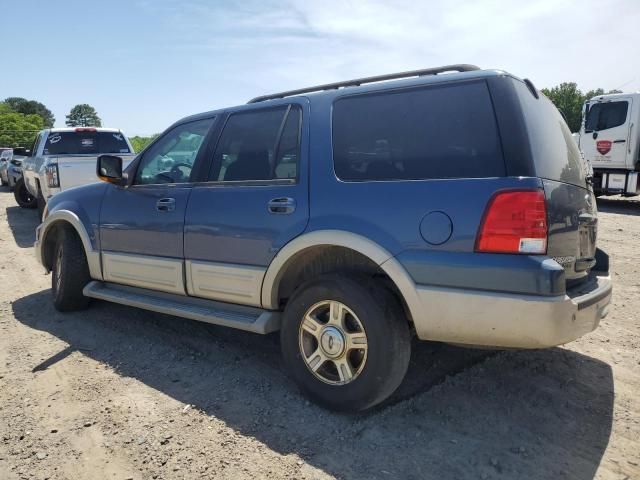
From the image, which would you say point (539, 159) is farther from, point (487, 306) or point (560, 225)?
point (487, 306)

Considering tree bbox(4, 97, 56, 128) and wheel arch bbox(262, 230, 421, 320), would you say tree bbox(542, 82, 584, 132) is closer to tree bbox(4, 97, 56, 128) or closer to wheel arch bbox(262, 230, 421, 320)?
wheel arch bbox(262, 230, 421, 320)

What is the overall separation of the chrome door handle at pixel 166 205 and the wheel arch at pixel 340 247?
111cm

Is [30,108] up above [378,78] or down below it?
above

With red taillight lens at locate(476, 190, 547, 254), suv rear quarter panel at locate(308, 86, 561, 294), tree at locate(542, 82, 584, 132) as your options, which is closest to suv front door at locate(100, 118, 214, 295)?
suv rear quarter panel at locate(308, 86, 561, 294)

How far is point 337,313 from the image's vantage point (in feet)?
9.89

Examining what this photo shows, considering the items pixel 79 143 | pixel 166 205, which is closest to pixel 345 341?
pixel 166 205

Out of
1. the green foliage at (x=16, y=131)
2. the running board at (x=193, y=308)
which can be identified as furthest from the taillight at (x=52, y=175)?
the green foliage at (x=16, y=131)

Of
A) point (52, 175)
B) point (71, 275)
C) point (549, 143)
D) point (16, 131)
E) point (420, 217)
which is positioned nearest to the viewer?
point (420, 217)

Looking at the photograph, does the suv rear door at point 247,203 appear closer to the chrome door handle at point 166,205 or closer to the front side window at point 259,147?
the front side window at point 259,147

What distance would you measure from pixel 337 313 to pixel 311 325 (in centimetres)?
21

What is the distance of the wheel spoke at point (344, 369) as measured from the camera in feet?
9.78

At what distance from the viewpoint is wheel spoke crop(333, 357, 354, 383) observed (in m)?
2.98

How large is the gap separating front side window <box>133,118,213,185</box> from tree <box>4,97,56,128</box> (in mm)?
114783

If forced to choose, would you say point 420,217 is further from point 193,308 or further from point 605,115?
point 605,115
